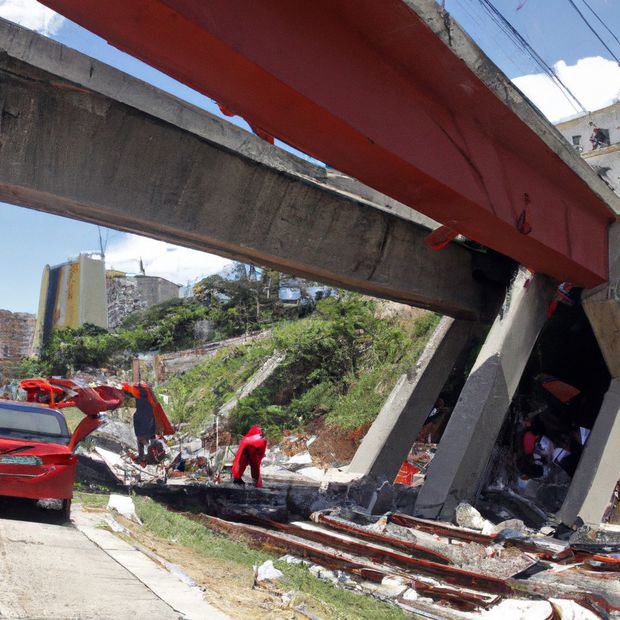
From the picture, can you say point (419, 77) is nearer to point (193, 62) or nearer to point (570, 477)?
point (193, 62)

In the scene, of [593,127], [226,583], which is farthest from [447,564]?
[593,127]

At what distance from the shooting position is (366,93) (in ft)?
20.0

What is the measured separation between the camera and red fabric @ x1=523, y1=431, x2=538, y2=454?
12.4m

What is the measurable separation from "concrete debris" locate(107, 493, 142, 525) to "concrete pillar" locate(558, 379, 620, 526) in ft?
21.1

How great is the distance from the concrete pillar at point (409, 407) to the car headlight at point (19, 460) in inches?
272

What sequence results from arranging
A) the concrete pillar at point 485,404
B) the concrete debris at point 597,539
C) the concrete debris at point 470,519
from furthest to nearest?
the concrete pillar at point 485,404 < the concrete debris at point 470,519 < the concrete debris at point 597,539

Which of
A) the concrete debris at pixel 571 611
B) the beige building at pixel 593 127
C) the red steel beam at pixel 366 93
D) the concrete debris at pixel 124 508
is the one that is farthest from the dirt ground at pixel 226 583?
the beige building at pixel 593 127

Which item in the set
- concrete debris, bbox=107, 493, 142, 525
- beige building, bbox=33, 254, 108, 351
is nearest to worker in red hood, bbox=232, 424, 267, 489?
concrete debris, bbox=107, 493, 142, 525

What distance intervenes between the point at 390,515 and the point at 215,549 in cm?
287

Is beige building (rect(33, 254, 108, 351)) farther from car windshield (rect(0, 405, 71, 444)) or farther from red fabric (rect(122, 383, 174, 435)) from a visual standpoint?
car windshield (rect(0, 405, 71, 444))

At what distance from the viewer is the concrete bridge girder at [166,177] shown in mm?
6910

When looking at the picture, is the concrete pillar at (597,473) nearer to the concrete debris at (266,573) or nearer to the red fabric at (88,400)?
the concrete debris at (266,573)

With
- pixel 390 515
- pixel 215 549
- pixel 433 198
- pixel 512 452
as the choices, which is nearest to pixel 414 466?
pixel 512 452

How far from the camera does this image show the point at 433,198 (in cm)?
742
